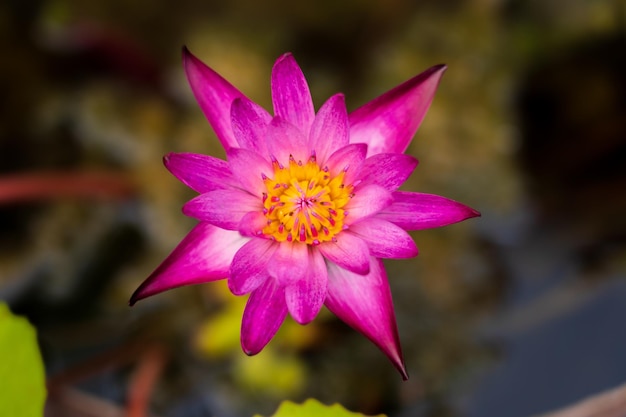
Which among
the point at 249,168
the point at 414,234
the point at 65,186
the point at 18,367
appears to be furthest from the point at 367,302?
the point at 65,186

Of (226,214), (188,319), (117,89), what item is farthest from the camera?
(117,89)

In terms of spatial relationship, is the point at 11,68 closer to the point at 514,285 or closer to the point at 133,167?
the point at 133,167

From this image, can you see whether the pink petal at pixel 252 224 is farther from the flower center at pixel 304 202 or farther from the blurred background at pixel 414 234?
the blurred background at pixel 414 234

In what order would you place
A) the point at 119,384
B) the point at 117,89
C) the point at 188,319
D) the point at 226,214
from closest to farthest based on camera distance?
the point at 226,214
the point at 119,384
the point at 188,319
the point at 117,89

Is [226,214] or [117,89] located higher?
[117,89]

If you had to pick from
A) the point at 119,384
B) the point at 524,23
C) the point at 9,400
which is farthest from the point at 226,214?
the point at 524,23

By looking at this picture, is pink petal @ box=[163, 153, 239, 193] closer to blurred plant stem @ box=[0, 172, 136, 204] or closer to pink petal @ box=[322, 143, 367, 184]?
pink petal @ box=[322, 143, 367, 184]

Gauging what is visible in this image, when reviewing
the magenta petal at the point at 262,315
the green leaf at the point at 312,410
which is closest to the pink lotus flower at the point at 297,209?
the magenta petal at the point at 262,315

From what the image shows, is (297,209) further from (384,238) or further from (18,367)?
(18,367)

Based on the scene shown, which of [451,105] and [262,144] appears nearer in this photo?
[262,144]
